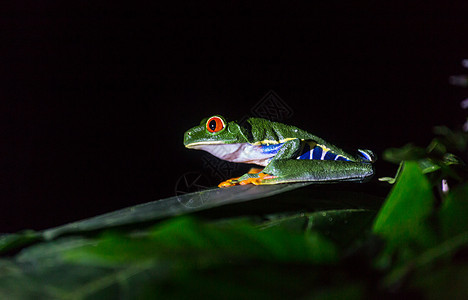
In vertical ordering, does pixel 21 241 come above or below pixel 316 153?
above

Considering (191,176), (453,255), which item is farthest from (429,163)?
(191,176)

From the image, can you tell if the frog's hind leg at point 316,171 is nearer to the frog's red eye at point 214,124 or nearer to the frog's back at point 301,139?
the frog's back at point 301,139

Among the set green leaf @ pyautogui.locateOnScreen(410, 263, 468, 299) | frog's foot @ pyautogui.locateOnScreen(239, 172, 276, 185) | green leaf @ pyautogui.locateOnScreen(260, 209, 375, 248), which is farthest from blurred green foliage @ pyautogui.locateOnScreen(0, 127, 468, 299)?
frog's foot @ pyautogui.locateOnScreen(239, 172, 276, 185)

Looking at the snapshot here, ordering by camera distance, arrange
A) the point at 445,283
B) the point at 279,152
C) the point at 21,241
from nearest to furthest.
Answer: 1. the point at 445,283
2. the point at 21,241
3. the point at 279,152

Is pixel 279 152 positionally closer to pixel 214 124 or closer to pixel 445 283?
pixel 214 124

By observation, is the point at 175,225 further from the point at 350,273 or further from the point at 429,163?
the point at 429,163

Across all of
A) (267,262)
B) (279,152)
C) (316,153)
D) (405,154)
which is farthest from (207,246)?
(316,153)

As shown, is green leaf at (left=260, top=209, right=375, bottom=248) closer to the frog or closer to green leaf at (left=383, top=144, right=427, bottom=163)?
green leaf at (left=383, top=144, right=427, bottom=163)
